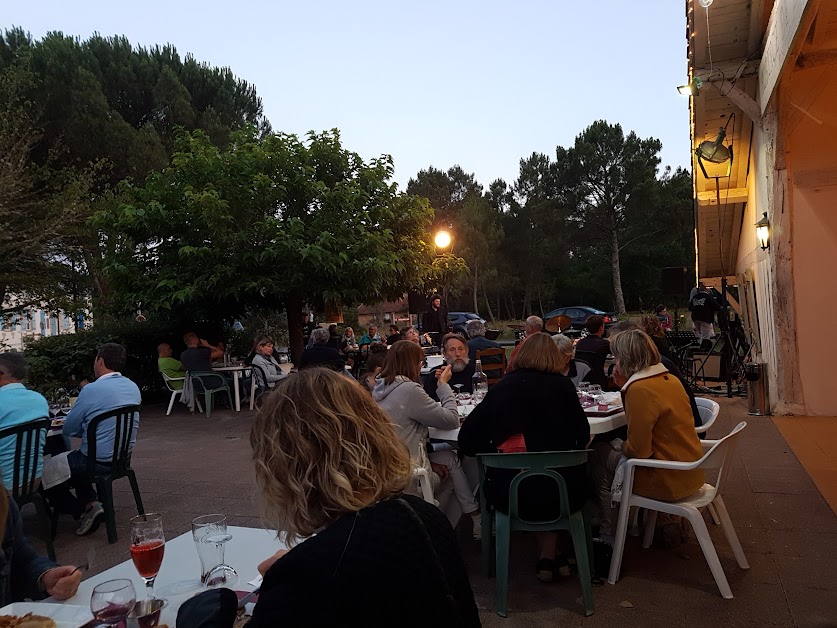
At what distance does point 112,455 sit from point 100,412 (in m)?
0.33

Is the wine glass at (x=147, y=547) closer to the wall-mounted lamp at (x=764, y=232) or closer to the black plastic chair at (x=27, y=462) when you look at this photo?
the black plastic chair at (x=27, y=462)

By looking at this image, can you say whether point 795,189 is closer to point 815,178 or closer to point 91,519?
point 815,178

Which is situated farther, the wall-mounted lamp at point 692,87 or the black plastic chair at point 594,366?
the wall-mounted lamp at point 692,87

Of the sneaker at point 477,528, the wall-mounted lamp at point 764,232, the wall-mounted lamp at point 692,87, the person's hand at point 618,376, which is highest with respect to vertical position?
the wall-mounted lamp at point 692,87

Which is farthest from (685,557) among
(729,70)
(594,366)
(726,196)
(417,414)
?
(726,196)

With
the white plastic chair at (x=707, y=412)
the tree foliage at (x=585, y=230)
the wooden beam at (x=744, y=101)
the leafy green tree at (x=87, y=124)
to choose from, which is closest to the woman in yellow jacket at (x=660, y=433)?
the white plastic chair at (x=707, y=412)

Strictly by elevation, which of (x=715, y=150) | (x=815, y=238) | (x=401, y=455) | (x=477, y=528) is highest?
(x=715, y=150)

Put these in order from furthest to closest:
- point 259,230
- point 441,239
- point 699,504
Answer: point 441,239, point 259,230, point 699,504

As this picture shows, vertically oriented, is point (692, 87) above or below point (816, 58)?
above

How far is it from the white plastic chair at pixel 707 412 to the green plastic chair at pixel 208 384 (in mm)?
7784

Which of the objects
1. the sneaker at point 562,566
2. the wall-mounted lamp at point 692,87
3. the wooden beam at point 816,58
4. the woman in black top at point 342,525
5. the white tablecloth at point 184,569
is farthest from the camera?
the wall-mounted lamp at point 692,87

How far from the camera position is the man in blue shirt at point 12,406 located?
3928 mm

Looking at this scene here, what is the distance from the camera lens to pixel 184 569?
1859mm

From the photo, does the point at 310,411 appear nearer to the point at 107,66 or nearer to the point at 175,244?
the point at 175,244
